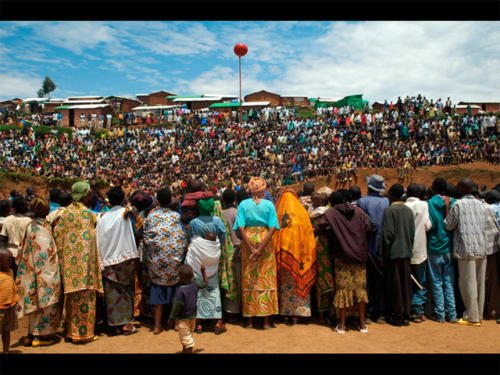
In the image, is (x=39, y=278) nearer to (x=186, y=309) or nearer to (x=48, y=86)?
(x=186, y=309)

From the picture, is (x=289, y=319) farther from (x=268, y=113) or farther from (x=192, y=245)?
(x=268, y=113)

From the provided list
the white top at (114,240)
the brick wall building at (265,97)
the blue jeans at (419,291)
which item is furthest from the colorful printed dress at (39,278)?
the brick wall building at (265,97)

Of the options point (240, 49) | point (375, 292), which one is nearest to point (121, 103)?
point (240, 49)

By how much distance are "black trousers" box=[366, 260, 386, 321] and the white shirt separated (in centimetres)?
53

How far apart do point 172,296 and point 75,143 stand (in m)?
33.8

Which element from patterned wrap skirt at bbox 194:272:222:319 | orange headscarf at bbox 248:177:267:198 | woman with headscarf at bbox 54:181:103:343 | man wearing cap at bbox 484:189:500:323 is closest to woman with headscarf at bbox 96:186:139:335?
woman with headscarf at bbox 54:181:103:343

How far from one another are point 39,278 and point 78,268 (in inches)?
16.1

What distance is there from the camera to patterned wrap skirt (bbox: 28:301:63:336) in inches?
158

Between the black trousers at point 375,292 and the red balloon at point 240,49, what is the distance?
2692 centimetres

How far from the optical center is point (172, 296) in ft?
14.7

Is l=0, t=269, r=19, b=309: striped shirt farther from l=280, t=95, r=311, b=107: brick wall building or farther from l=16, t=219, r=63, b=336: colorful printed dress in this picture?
l=280, t=95, r=311, b=107: brick wall building

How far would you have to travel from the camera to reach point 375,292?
4.74 meters
